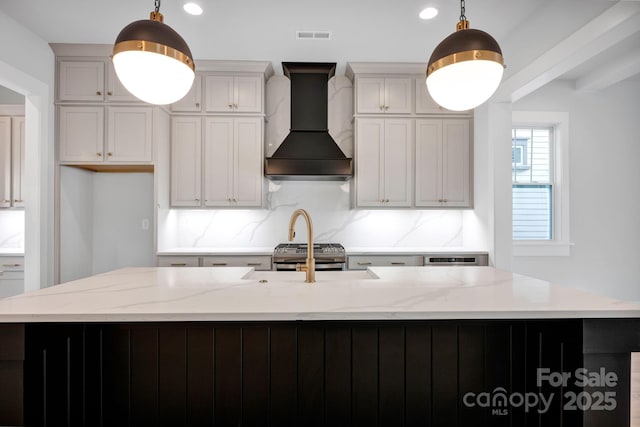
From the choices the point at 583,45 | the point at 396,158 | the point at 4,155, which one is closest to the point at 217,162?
the point at 396,158

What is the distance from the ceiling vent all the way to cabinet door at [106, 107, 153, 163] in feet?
5.35

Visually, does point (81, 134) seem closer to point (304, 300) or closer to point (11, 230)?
point (11, 230)

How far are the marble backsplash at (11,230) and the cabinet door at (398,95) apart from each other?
4.30m

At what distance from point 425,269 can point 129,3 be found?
2.92 metres

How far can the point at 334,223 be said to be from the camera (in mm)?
4098

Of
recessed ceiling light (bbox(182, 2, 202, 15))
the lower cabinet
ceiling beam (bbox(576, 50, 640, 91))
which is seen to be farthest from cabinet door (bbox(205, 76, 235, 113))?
ceiling beam (bbox(576, 50, 640, 91))

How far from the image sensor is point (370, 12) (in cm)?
278

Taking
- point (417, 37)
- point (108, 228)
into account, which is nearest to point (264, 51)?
point (417, 37)

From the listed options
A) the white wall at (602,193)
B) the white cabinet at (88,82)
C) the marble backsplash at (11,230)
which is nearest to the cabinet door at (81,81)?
the white cabinet at (88,82)

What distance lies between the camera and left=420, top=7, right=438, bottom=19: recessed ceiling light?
8.96 ft

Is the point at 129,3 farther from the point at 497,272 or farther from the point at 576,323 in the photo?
the point at 576,323

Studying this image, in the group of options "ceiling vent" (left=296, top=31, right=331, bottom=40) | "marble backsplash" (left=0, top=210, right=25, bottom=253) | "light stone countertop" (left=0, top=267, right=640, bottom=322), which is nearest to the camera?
"light stone countertop" (left=0, top=267, right=640, bottom=322)

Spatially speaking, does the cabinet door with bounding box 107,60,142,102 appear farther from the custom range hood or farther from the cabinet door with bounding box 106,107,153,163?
the custom range hood

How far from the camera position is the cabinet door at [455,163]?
3762 millimetres
